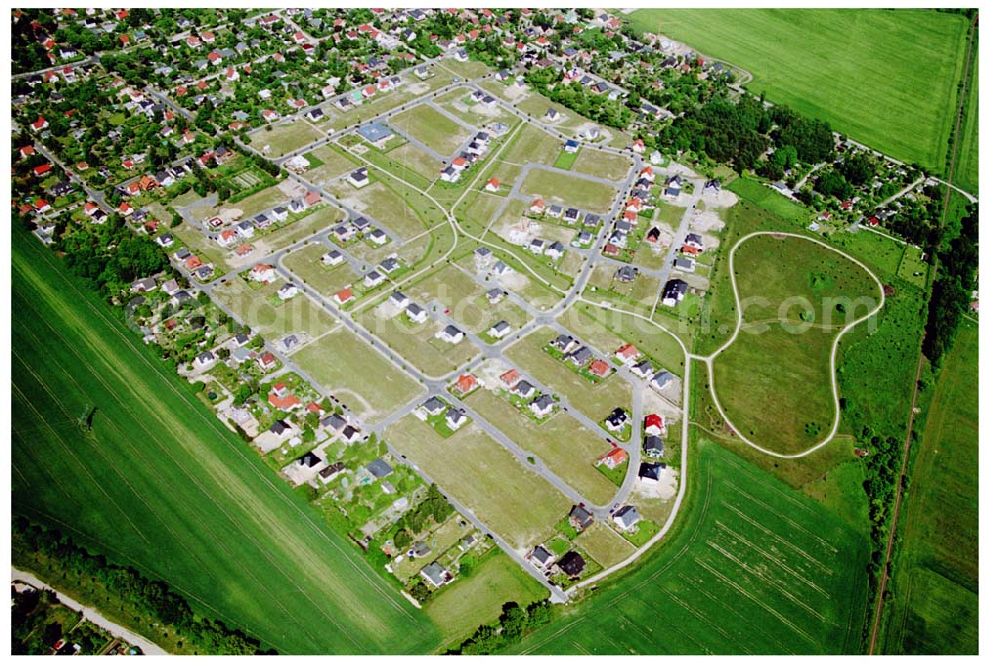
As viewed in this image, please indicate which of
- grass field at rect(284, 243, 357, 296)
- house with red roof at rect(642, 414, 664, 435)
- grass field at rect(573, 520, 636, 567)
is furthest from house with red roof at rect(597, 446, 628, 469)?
grass field at rect(284, 243, 357, 296)

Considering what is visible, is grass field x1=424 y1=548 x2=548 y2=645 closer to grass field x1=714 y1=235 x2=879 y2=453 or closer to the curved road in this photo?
the curved road

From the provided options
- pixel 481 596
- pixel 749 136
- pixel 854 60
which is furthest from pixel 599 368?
pixel 854 60

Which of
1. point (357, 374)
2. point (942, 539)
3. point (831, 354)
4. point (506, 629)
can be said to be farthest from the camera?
point (831, 354)

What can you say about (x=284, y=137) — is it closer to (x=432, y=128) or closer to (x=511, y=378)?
(x=432, y=128)

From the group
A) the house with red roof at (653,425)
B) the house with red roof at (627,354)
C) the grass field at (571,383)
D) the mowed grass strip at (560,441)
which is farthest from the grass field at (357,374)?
the house with red roof at (653,425)

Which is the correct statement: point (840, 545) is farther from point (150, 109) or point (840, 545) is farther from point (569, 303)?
point (150, 109)

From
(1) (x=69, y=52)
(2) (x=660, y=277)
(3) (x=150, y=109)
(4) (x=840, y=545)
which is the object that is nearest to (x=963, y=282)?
(2) (x=660, y=277)

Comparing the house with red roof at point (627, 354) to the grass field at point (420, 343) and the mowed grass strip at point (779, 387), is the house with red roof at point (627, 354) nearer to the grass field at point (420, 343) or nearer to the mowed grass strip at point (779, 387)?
the mowed grass strip at point (779, 387)
